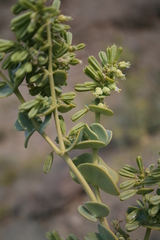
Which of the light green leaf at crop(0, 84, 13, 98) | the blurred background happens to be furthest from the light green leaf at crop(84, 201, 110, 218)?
the blurred background

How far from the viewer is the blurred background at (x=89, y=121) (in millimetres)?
1280

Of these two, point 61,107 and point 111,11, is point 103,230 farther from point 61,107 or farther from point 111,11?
point 111,11

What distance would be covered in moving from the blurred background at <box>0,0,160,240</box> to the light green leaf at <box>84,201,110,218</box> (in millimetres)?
899

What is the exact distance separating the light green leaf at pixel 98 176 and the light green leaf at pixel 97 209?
0.06ft

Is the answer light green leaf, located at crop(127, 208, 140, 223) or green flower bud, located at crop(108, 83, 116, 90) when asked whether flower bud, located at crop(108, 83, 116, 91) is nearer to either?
green flower bud, located at crop(108, 83, 116, 90)

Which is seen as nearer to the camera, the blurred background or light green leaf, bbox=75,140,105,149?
light green leaf, bbox=75,140,105,149

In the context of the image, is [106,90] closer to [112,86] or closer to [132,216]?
A: [112,86]

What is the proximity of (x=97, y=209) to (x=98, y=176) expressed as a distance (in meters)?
0.03

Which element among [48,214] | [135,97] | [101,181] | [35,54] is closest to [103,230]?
[101,181]

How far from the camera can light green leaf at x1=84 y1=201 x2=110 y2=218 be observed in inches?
11.6

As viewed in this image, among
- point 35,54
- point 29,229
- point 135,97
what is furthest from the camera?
point 135,97

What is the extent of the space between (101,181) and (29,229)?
3.39ft

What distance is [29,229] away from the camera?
50.3 inches

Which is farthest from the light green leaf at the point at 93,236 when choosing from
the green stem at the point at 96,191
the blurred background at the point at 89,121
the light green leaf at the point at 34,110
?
the blurred background at the point at 89,121
